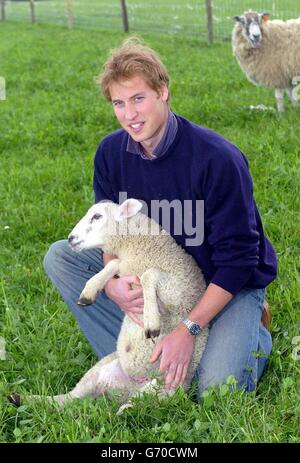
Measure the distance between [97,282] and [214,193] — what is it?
549 mm

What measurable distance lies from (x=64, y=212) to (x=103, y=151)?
63.4 inches

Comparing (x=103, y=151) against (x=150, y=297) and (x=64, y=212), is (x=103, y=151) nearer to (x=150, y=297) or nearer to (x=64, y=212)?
(x=150, y=297)

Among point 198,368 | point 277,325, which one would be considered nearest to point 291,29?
point 277,325

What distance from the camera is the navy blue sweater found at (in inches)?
96.2

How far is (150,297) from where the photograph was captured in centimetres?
236

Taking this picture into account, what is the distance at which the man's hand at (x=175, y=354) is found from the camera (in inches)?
95.5

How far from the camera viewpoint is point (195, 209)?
254 cm

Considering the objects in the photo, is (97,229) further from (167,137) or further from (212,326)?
(212,326)

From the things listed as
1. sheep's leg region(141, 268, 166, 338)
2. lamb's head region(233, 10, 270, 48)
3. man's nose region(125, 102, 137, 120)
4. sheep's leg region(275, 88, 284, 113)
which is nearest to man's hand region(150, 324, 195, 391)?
sheep's leg region(141, 268, 166, 338)

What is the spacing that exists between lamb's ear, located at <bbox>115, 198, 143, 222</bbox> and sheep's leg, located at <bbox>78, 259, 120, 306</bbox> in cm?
18

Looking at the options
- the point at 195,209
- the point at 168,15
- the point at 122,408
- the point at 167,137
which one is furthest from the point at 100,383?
the point at 168,15

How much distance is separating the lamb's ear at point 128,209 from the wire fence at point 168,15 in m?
8.90

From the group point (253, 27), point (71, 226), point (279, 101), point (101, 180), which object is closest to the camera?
point (101, 180)

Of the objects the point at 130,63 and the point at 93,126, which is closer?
the point at 130,63
